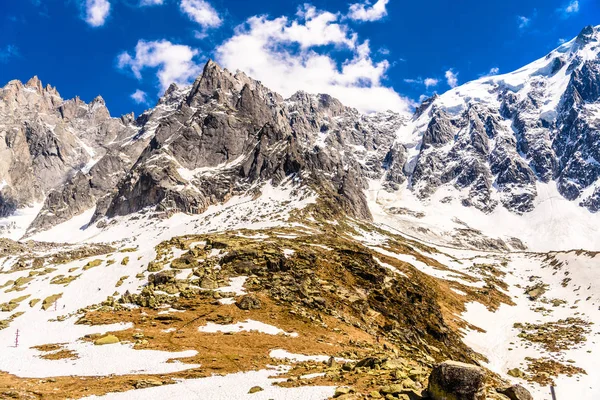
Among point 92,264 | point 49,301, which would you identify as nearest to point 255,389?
point 49,301

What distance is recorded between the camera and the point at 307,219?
12812 cm

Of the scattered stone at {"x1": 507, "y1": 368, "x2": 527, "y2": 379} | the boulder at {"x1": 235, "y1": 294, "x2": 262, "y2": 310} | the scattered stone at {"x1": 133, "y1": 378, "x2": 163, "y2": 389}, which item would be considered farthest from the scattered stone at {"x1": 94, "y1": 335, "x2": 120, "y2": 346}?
the scattered stone at {"x1": 507, "y1": 368, "x2": 527, "y2": 379}

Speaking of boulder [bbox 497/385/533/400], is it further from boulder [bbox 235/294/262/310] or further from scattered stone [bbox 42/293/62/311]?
scattered stone [bbox 42/293/62/311]

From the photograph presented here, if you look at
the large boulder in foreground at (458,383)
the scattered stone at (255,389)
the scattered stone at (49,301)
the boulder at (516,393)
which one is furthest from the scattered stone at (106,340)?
the boulder at (516,393)

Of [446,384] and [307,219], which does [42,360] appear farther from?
[307,219]

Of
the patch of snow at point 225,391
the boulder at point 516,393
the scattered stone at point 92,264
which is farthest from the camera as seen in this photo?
the scattered stone at point 92,264

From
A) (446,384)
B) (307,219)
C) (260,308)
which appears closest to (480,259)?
(307,219)

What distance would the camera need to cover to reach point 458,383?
52.1 feet

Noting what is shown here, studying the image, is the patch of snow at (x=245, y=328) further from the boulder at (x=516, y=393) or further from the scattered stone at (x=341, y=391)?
the boulder at (x=516, y=393)

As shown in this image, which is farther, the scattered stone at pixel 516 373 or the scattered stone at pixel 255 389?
the scattered stone at pixel 516 373

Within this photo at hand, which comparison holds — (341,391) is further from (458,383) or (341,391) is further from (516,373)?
(516,373)

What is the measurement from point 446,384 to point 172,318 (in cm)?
2327

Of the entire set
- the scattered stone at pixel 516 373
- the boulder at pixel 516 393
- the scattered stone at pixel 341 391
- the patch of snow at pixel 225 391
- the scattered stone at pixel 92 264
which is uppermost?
the scattered stone at pixel 92 264

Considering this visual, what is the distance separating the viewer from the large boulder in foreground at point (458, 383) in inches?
621
